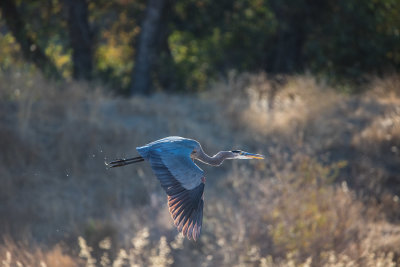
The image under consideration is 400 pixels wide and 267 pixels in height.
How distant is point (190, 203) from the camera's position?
4.71 m

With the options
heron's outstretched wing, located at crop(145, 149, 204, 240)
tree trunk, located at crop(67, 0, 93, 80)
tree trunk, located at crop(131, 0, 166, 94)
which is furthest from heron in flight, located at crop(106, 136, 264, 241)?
tree trunk, located at crop(67, 0, 93, 80)

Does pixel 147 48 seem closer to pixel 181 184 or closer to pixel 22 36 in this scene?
pixel 22 36

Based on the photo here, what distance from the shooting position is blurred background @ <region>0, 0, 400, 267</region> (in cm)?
785

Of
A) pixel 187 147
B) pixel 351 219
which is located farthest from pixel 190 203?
pixel 351 219

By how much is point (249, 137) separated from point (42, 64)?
5.91 metres

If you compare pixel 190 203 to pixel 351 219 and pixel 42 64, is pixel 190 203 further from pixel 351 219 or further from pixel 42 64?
pixel 42 64

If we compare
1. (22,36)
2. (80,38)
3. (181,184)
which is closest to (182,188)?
(181,184)

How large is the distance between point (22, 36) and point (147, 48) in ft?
10.8

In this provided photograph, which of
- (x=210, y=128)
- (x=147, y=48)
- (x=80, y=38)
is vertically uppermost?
(x=80, y=38)

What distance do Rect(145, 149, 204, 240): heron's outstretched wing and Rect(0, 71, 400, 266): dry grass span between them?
156 cm

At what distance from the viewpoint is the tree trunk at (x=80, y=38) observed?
13.8 metres

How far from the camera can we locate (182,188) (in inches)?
183

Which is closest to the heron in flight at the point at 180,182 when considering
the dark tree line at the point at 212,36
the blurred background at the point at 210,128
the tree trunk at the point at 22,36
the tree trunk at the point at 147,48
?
the blurred background at the point at 210,128

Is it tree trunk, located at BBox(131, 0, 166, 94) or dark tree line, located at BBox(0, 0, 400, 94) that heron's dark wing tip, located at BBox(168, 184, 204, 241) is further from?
tree trunk, located at BBox(131, 0, 166, 94)
